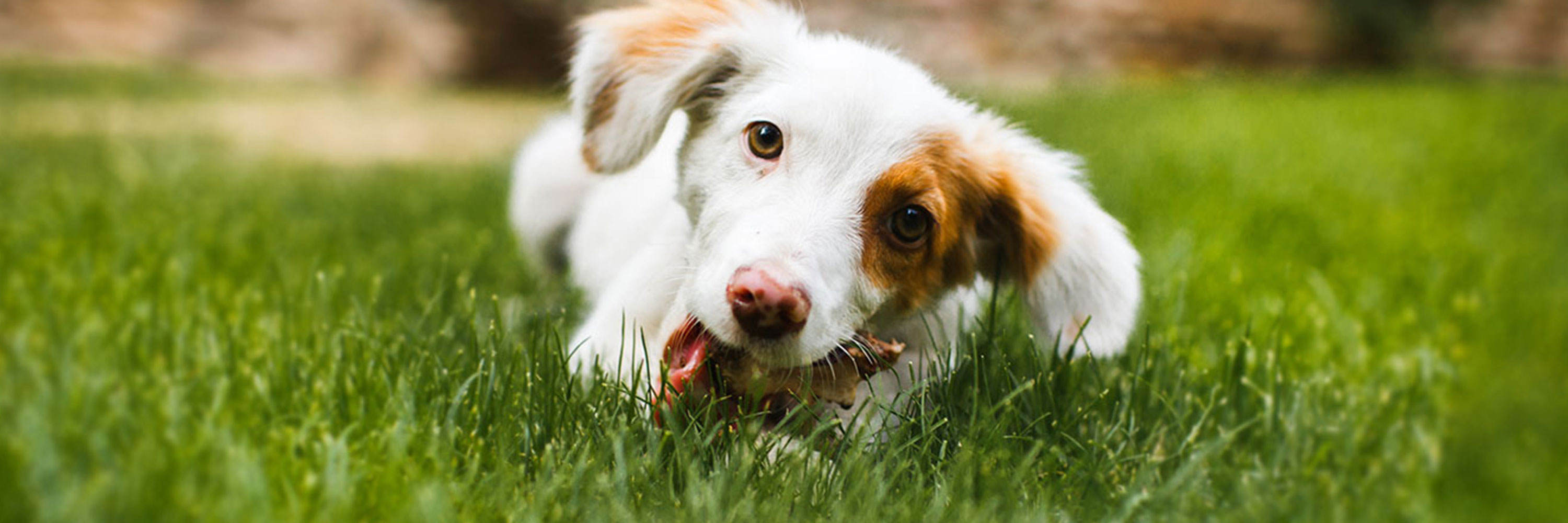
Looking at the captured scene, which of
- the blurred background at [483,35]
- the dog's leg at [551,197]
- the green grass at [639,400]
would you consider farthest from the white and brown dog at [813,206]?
the blurred background at [483,35]

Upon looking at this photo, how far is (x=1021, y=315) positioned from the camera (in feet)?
7.78

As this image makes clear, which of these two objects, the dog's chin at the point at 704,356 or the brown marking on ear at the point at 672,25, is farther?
the brown marking on ear at the point at 672,25

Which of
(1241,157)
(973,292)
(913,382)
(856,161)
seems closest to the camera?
(856,161)

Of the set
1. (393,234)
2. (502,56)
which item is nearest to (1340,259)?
(393,234)

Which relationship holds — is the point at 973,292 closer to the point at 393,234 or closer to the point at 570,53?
the point at 570,53

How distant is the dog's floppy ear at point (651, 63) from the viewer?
6.96 feet

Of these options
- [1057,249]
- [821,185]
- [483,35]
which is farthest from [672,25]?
[483,35]

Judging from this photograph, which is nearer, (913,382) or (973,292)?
(913,382)

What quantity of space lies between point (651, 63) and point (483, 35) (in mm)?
9098

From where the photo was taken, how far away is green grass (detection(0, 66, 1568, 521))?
147 cm

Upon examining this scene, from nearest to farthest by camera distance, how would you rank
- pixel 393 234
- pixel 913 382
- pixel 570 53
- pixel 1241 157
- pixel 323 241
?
pixel 913 382 < pixel 570 53 < pixel 323 241 < pixel 393 234 < pixel 1241 157

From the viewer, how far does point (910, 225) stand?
1840mm

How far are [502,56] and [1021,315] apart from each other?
926cm

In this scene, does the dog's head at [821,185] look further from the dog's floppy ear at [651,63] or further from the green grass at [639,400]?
the green grass at [639,400]
